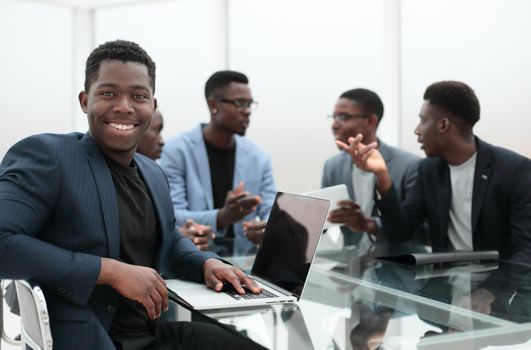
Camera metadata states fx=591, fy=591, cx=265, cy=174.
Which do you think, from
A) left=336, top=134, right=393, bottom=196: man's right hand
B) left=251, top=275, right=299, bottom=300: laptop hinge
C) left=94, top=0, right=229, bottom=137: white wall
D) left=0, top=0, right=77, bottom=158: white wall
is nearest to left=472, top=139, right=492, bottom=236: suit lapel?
left=336, top=134, right=393, bottom=196: man's right hand

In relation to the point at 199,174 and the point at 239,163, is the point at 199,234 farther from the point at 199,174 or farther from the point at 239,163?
the point at 239,163

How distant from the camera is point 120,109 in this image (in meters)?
1.68

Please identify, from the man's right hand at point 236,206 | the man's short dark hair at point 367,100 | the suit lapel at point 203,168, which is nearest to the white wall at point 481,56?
the man's short dark hair at point 367,100

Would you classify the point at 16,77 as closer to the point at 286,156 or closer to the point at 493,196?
Answer: the point at 286,156

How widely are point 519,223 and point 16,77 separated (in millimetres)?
4500

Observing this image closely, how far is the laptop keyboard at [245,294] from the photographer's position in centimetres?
167

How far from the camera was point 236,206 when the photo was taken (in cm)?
317

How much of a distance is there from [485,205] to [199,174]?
1.68m

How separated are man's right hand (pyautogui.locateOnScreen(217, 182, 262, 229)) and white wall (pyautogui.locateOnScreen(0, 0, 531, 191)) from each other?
1872mm

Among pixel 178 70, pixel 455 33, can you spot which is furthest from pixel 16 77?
pixel 455 33

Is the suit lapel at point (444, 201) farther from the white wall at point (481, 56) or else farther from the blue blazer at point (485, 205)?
the white wall at point (481, 56)

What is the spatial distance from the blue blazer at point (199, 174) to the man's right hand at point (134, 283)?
6.28ft

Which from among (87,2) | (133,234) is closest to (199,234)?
(133,234)

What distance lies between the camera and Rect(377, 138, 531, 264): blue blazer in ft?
9.15
